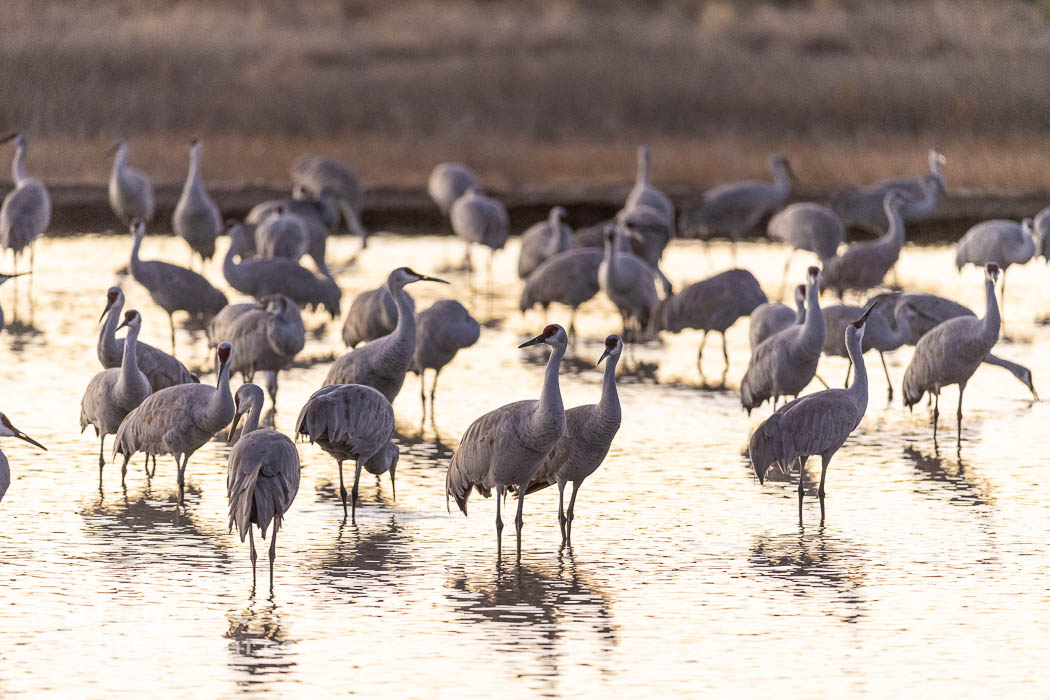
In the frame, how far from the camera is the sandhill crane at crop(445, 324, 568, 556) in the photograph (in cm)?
833

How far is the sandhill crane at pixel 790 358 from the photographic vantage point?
11.1 meters

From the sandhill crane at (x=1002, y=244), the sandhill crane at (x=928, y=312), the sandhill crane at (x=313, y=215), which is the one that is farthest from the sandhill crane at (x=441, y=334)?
the sandhill crane at (x=1002, y=244)

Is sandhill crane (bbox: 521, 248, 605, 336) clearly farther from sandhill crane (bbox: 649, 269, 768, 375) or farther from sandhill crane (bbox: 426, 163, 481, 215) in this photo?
sandhill crane (bbox: 426, 163, 481, 215)

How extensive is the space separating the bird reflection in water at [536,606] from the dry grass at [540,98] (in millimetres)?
18862

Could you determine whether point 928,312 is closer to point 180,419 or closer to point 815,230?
point 815,230

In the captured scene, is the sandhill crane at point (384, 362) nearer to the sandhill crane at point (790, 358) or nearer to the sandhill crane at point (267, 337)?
the sandhill crane at point (267, 337)

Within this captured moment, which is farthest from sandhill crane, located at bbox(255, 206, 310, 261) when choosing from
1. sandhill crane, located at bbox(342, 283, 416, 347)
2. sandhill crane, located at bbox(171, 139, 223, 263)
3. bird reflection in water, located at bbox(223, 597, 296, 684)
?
bird reflection in water, located at bbox(223, 597, 296, 684)

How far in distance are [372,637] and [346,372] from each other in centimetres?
351

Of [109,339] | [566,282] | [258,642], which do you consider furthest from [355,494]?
[566,282]

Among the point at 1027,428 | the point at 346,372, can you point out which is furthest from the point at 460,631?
the point at 1027,428

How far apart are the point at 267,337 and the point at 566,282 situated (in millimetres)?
3874

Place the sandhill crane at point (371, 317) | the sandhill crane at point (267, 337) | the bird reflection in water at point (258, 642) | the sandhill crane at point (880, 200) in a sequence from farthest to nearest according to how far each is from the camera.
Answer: the sandhill crane at point (880, 200) → the sandhill crane at point (371, 317) → the sandhill crane at point (267, 337) → the bird reflection in water at point (258, 642)

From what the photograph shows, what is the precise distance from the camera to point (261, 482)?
7.98 metres

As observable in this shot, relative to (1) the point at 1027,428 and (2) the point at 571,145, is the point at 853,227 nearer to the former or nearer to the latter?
(2) the point at 571,145
